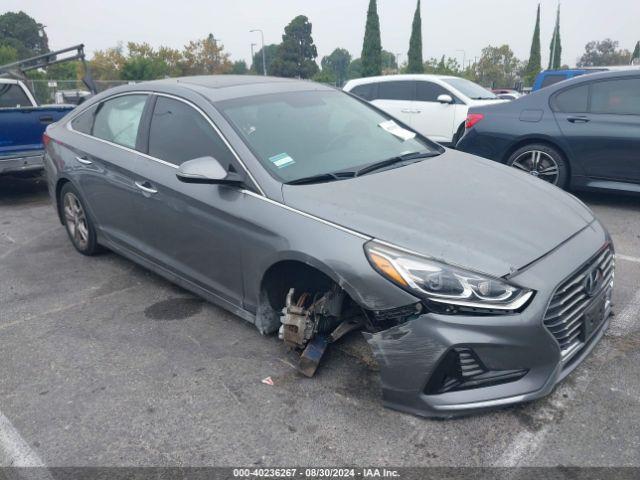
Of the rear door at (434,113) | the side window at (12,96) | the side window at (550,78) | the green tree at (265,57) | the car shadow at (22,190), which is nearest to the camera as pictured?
the car shadow at (22,190)

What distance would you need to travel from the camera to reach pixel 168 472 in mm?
2309

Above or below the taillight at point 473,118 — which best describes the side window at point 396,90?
above

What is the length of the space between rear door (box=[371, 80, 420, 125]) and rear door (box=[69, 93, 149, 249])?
266 inches

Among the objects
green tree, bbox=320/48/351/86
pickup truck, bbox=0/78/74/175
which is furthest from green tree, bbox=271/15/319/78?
pickup truck, bbox=0/78/74/175

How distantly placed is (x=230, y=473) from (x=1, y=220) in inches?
213

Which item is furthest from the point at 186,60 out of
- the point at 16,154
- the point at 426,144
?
the point at 426,144

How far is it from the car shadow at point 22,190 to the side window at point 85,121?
2.96 metres

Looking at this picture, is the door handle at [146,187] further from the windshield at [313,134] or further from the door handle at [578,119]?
the door handle at [578,119]

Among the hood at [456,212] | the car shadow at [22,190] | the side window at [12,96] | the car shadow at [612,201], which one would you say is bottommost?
the car shadow at [612,201]

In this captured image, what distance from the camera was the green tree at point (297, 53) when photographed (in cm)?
6838

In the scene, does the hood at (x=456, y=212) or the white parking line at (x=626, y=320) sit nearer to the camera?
the hood at (x=456, y=212)

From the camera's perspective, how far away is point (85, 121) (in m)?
4.70

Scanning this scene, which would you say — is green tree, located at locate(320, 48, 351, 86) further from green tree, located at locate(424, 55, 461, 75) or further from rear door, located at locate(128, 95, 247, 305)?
rear door, located at locate(128, 95, 247, 305)

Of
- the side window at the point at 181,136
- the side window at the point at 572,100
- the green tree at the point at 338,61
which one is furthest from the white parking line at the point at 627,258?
the green tree at the point at 338,61
